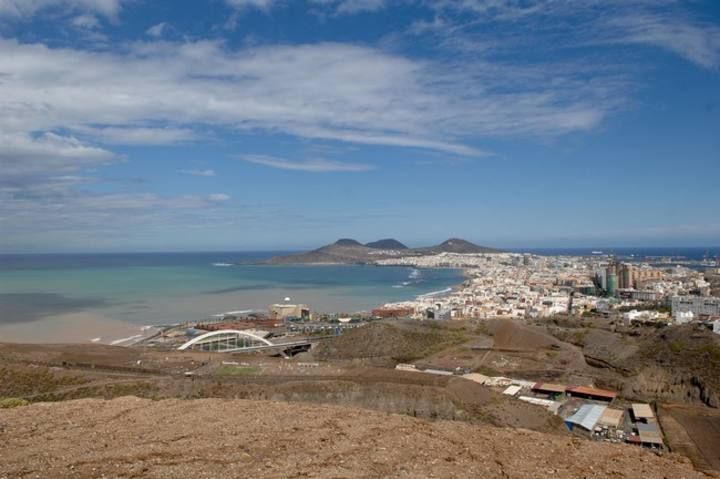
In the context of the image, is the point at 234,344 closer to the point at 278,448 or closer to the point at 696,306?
the point at 278,448

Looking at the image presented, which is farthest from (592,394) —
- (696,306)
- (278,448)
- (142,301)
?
(142,301)

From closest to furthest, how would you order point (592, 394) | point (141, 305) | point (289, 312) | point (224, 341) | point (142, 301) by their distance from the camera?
point (592, 394) → point (224, 341) → point (289, 312) → point (141, 305) → point (142, 301)

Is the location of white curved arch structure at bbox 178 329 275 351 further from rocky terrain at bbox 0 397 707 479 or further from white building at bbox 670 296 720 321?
white building at bbox 670 296 720 321

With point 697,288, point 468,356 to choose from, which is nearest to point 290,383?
point 468,356

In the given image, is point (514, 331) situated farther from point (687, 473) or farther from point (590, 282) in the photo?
point (590, 282)

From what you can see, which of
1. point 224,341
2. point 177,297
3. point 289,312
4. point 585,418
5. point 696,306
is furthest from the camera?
point 177,297

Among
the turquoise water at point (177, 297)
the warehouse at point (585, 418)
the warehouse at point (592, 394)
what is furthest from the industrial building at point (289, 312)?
the warehouse at point (585, 418)

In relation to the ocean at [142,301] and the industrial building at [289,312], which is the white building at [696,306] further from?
the industrial building at [289,312]
